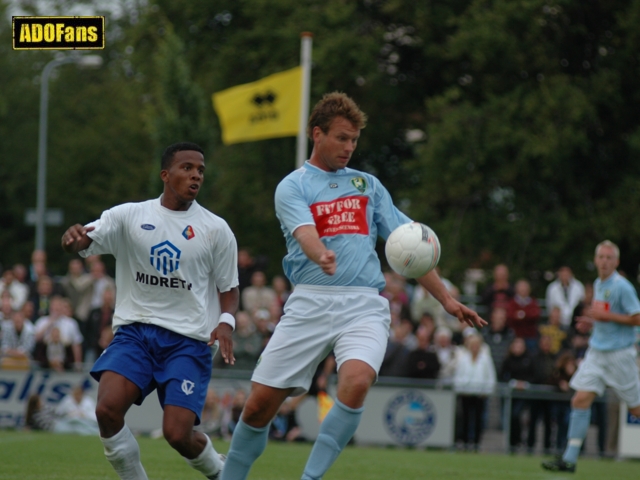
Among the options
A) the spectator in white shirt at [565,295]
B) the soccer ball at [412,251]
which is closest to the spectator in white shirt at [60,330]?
the spectator in white shirt at [565,295]

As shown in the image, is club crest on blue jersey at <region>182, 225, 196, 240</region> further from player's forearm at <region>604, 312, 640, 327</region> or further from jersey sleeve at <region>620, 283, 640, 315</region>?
jersey sleeve at <region>620, 283, 640, 315</region>

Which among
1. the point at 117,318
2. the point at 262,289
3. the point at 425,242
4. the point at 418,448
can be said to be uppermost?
the point at 425,242

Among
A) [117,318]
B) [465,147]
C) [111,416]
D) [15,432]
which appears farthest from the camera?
[465,147]

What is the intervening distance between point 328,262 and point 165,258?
1.35m

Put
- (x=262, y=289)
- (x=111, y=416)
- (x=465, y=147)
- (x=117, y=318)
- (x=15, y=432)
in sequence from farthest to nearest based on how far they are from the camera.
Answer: (x=465, y=147) → (x=262, y=289) → (x=15, y=432) → (x=117, y=318) → (x=111, y=416)

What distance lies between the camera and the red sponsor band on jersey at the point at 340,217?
691 centimetres

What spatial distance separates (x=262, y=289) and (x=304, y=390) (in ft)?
38.4

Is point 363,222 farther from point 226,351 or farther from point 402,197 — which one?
point 402,197

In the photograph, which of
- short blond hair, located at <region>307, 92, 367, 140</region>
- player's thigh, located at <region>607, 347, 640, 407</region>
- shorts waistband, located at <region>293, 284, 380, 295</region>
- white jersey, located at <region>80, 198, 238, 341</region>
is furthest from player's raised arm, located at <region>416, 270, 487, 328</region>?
player's thigh, located at <region>607, 347, 640, 407</region>

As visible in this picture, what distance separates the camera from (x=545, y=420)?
1620 cm

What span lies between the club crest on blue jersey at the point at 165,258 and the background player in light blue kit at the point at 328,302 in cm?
74

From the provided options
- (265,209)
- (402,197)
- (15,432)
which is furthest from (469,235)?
(15,432)

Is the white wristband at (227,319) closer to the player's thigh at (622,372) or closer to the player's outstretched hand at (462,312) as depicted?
the player's outstretched hand at (462,312)

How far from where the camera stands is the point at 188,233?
23.9 ft
